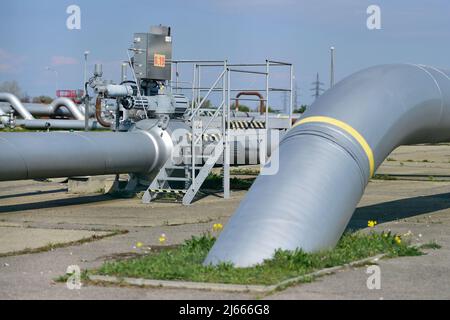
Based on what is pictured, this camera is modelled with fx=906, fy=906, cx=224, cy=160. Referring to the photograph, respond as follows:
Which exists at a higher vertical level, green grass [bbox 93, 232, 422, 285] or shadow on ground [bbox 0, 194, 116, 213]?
green grass [bbox 93, 232, 422, 285]

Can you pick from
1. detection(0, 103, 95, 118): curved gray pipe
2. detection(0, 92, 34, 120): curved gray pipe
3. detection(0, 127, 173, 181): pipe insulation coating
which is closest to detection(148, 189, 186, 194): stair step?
detection(0, 127, 173, 181): pipe insulation coating

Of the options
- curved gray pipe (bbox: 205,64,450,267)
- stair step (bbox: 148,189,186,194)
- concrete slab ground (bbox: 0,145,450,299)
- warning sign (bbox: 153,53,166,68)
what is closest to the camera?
concrete slab ground (bbox: 0,145,450,299)

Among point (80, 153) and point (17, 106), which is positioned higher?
point (80, 153)

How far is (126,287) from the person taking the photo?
8688 millimetres

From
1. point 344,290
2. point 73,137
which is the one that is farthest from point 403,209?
point 344,290

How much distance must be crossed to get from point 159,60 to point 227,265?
1061cm

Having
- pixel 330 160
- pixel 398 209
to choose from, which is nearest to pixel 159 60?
pixel 398 209

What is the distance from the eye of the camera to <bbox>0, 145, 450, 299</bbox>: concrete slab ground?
27.7 feet

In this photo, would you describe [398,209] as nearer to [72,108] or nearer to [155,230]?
[155,230]

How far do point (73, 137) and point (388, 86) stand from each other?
668 centimetres

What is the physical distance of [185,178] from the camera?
17438mm

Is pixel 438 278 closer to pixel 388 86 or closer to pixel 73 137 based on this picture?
pixel 388 86

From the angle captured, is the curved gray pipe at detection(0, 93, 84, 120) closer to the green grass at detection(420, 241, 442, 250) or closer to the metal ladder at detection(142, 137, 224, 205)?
the metal ladder at detection(142, 137, 224, 205)

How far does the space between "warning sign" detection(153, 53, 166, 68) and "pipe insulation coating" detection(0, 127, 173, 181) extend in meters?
1.73
